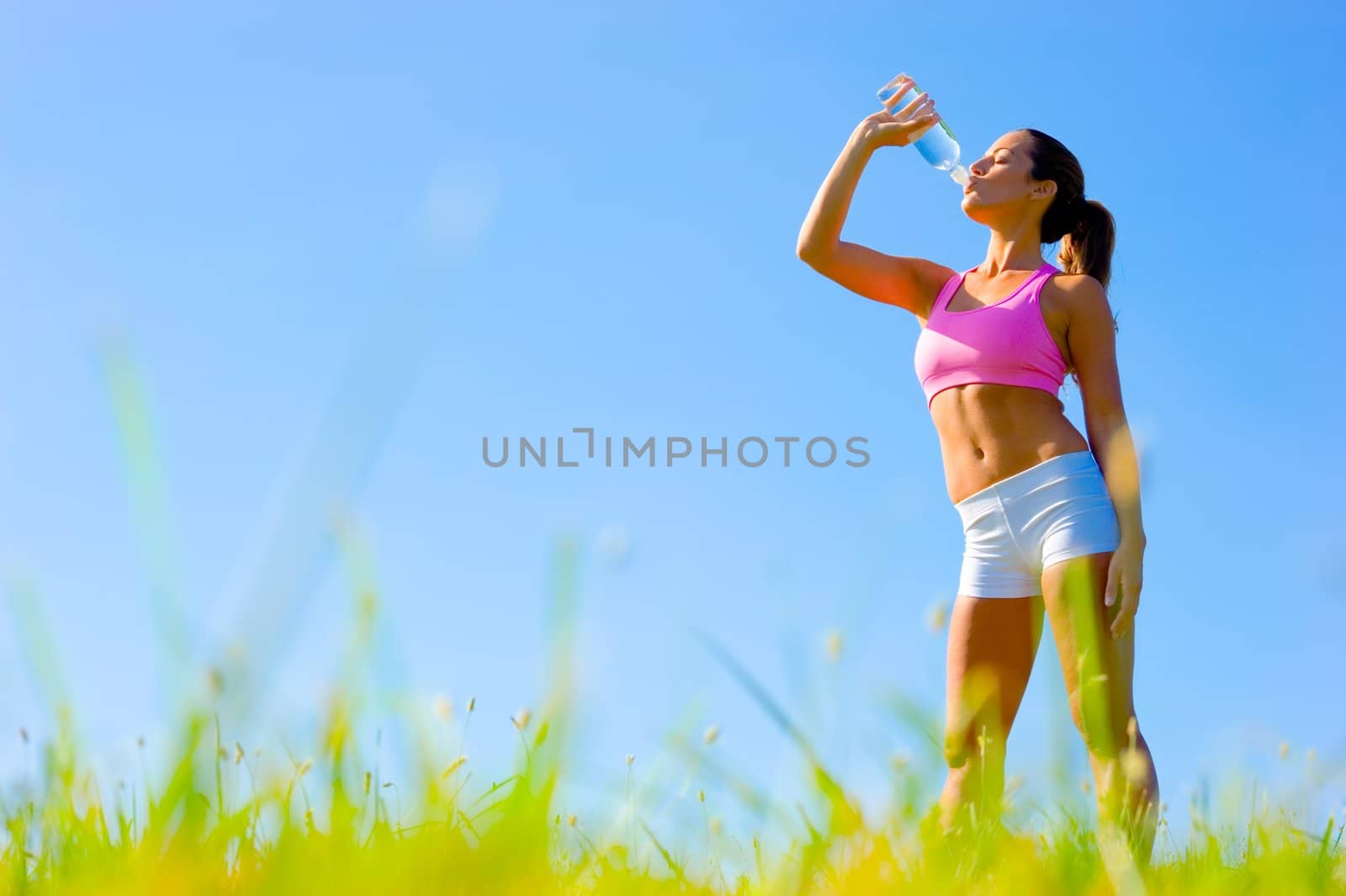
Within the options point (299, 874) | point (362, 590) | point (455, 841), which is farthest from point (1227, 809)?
point (362, 590)

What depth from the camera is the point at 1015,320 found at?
407 centimetres

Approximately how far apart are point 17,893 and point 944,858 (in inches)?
59.8

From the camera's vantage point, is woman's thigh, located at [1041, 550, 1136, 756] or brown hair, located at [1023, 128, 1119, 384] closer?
woman's thigh, located at [1041, 550, 1136, 756]

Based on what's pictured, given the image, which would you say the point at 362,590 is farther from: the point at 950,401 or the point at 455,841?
the point at 950,401

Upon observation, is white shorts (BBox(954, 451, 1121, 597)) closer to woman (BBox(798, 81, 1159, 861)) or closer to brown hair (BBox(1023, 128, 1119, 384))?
woman (BBox(798, 81, 1159, 861))

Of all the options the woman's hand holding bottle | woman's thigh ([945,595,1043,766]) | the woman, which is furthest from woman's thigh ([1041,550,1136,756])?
the woman's hand holding bottle

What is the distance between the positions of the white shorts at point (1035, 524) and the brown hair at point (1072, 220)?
3.29 ft

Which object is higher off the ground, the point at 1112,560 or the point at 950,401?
the point at 950,401

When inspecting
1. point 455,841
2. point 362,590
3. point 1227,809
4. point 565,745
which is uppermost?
point 362,590

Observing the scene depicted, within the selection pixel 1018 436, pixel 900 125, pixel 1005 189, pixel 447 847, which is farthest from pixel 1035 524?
pixel 447 847

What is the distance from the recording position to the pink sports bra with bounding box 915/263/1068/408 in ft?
13.2

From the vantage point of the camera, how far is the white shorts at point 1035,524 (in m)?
3.80

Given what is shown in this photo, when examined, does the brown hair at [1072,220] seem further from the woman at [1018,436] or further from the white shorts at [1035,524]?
the white shorts at [1035,524]

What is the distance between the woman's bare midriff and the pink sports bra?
0.04 metres
